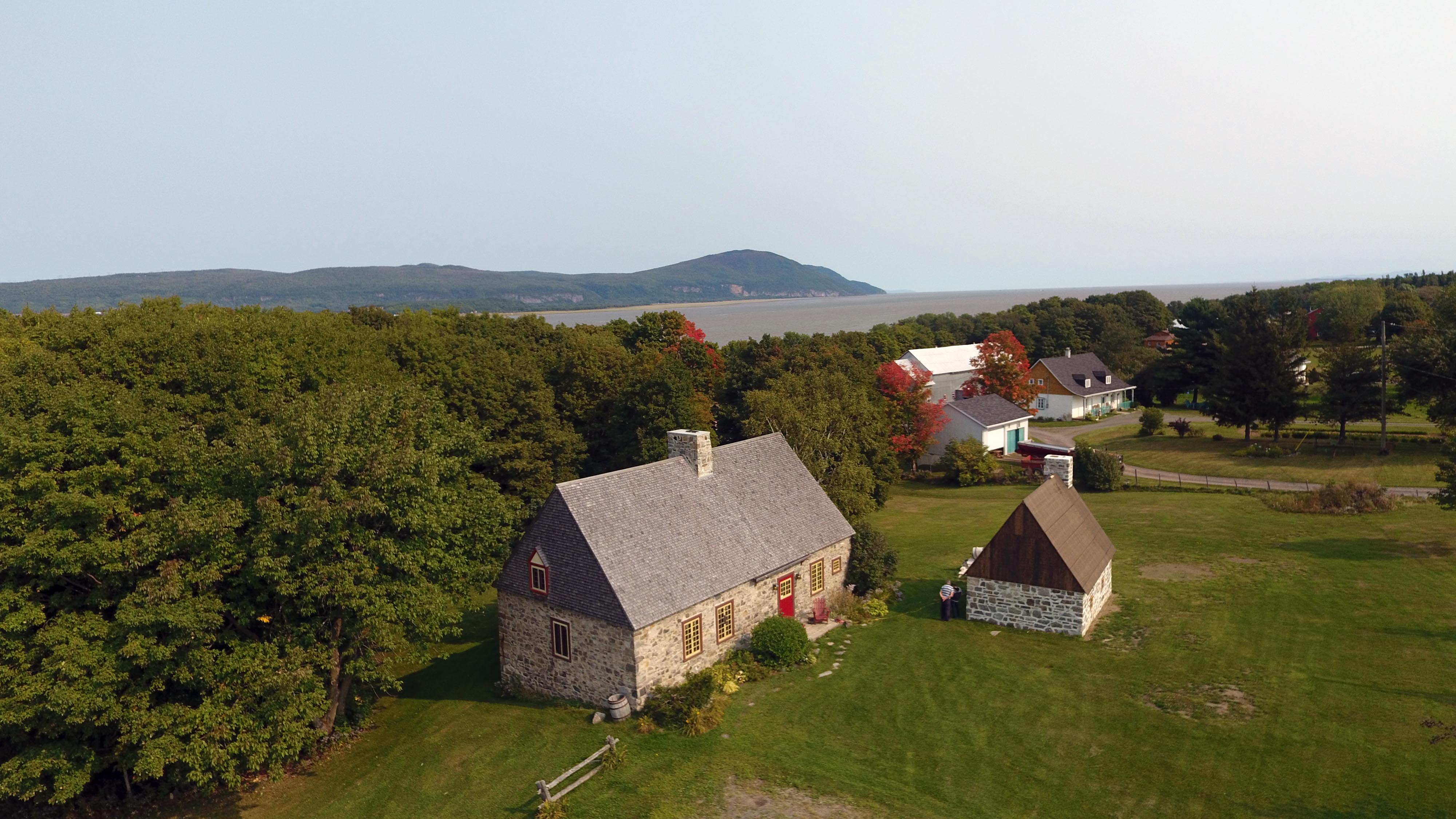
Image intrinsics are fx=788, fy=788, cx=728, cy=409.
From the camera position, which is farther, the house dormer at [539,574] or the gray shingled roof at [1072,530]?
the gray shingled roof at [1072,530]

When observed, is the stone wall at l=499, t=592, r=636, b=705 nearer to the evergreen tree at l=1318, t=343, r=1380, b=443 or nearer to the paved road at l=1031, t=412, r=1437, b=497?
the paved road at l=1031, t=412, r=1437, b=497

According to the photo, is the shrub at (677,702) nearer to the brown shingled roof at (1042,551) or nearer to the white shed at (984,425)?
the brown shingled roof at (1042,551)

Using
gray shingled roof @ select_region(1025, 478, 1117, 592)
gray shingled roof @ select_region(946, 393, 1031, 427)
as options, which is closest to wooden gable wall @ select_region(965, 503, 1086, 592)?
gray shingled roof @ select_region(1025, 478, 1117, 592)

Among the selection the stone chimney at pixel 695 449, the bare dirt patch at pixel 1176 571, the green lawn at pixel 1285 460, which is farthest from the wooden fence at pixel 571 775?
the green lawn at pixel 1285 460

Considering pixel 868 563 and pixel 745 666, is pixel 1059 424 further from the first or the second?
pixel 745 666

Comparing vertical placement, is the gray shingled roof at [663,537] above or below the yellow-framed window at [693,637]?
above

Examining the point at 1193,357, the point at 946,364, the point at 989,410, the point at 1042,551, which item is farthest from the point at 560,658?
the point at 946,364
